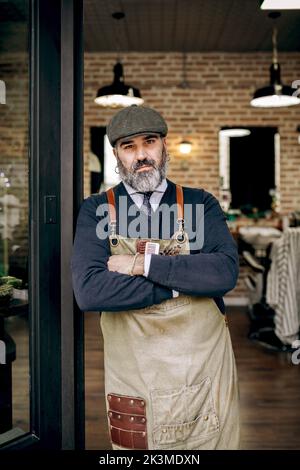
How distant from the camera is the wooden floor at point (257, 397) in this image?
281cm

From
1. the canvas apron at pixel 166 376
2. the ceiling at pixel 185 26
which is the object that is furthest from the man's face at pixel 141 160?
the ceiling at pixel 185 26

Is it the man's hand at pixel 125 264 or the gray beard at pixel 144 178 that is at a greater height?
the gray beard at pixel 144 178

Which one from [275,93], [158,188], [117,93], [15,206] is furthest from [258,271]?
[158,188]

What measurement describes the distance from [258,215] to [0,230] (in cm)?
462

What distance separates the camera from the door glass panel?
1.95m

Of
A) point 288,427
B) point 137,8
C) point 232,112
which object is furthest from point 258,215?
point 288,427

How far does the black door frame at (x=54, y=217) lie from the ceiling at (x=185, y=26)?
3.46 metres

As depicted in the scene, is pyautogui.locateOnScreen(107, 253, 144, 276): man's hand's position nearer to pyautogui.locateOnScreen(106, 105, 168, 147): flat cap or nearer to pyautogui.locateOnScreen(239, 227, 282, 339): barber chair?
pyautogui.locateOnScreen(106, 105, 168, 147): flat cap

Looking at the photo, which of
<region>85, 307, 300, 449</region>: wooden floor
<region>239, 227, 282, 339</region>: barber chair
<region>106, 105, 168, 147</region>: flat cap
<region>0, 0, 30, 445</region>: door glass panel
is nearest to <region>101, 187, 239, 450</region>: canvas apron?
<region>106, 105, 168, 147</region>: flat cap

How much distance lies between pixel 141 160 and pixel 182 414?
2.77ft

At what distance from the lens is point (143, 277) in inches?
64.1

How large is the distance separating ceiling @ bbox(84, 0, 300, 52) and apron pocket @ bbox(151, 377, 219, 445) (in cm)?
406

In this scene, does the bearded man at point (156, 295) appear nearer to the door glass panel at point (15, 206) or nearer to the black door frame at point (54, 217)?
the black door frame at point (54, 217)

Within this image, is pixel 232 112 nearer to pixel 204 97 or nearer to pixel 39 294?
pixel 204 97
